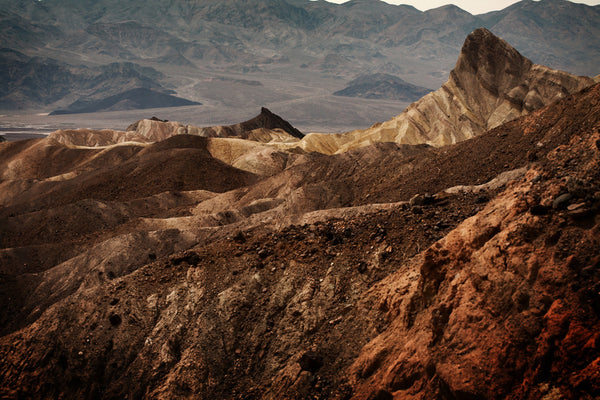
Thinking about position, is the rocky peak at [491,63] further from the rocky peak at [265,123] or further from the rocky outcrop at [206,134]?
the rocky peak at [265,123]

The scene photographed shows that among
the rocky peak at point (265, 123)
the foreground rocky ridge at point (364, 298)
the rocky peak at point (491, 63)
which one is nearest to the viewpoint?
the foreground rocky ridge at point (364, 298)

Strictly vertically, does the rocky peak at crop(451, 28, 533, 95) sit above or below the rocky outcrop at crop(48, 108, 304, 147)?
above

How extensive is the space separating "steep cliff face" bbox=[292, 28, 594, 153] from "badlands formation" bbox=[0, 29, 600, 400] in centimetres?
3312

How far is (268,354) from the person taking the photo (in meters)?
11.2

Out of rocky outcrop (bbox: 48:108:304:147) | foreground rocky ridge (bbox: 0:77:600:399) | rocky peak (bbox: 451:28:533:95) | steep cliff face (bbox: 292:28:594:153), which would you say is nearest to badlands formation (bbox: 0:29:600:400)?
foreground rocky ridge (bbox: 0:77:600:399)

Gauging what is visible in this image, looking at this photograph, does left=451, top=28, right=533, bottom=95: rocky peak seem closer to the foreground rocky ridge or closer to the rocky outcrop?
the rocky outcrop

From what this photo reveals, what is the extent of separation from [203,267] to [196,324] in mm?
2043

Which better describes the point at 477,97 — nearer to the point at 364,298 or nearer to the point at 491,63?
the point at 491,63

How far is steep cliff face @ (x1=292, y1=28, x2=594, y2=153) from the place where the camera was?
5378 cm

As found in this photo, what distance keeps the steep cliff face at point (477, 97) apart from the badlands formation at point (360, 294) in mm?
33124

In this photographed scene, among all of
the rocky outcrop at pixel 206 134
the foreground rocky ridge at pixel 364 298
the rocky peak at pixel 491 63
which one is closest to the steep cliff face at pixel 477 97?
the rocky peak at pixel 491 63

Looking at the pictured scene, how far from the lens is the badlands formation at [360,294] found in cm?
700

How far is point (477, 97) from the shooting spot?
193 ft

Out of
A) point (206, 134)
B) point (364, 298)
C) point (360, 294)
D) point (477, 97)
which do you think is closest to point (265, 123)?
point (206, 134)
